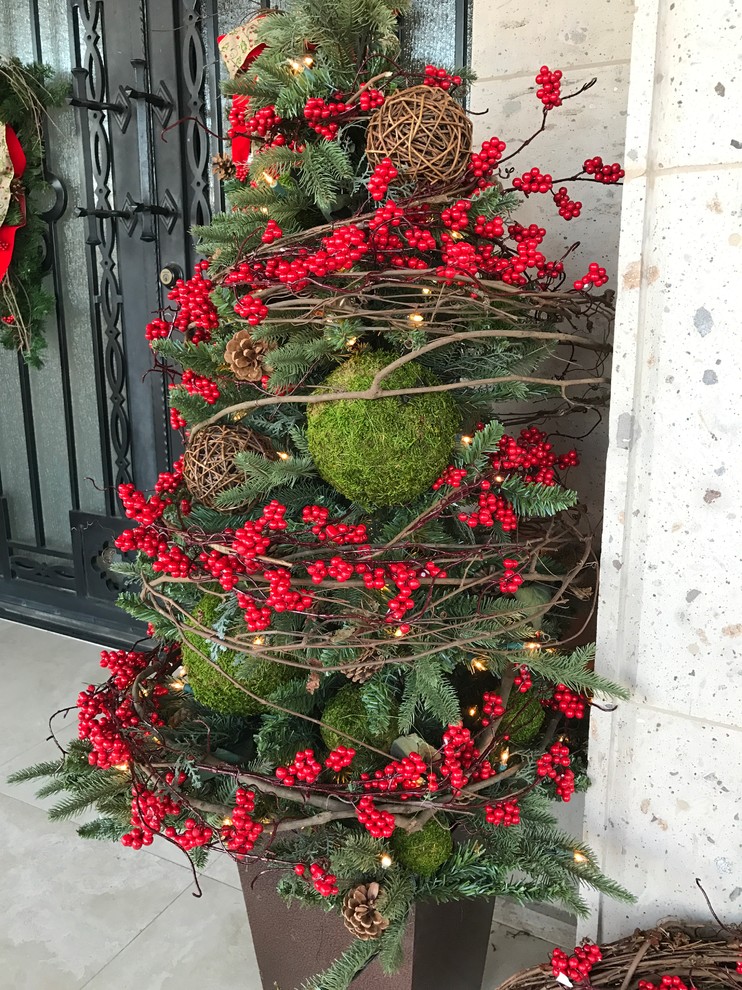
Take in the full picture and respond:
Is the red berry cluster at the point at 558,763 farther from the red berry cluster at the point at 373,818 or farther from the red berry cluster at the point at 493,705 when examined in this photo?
the red berry cluster at the point at 373,818

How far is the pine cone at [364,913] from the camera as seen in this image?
825mm

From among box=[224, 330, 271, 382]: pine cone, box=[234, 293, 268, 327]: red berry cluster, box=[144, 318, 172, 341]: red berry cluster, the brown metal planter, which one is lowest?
the brown metal planter

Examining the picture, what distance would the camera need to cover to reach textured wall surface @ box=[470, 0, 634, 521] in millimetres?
1057

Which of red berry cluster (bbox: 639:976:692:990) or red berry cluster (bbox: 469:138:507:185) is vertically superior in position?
red berry cluster (bbox: 469:138:507:185)

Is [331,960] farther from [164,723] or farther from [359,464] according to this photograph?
[359,464]

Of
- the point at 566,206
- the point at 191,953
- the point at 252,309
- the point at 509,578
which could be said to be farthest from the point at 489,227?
the point at 191,953

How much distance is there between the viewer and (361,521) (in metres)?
0.93

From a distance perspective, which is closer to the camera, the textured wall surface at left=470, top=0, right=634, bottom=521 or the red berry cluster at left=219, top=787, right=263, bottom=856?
the red berry cluster at left=219, top=787, right=263, bottom=856

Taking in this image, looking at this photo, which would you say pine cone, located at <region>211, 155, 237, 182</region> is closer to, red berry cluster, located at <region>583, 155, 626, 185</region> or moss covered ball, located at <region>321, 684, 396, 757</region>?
red berry cluster, located at <region>583, 155, 626, 185</region>

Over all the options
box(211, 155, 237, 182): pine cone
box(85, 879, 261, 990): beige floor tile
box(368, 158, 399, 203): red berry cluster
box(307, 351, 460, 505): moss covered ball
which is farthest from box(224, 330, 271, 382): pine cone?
box(85, 879, 261, 990): beige floor tile

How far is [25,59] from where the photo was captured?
214cm

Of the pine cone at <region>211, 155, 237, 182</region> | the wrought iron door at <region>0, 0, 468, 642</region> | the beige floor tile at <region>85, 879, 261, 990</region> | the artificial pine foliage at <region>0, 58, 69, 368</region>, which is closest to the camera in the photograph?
the pine cone at <region>211, 155, 237, 182</region>

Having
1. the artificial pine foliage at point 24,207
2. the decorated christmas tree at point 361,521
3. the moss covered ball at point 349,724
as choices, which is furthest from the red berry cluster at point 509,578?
the artificial pine foliage at point 24,207

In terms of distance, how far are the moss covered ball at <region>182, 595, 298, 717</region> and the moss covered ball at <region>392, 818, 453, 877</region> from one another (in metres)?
0.23
